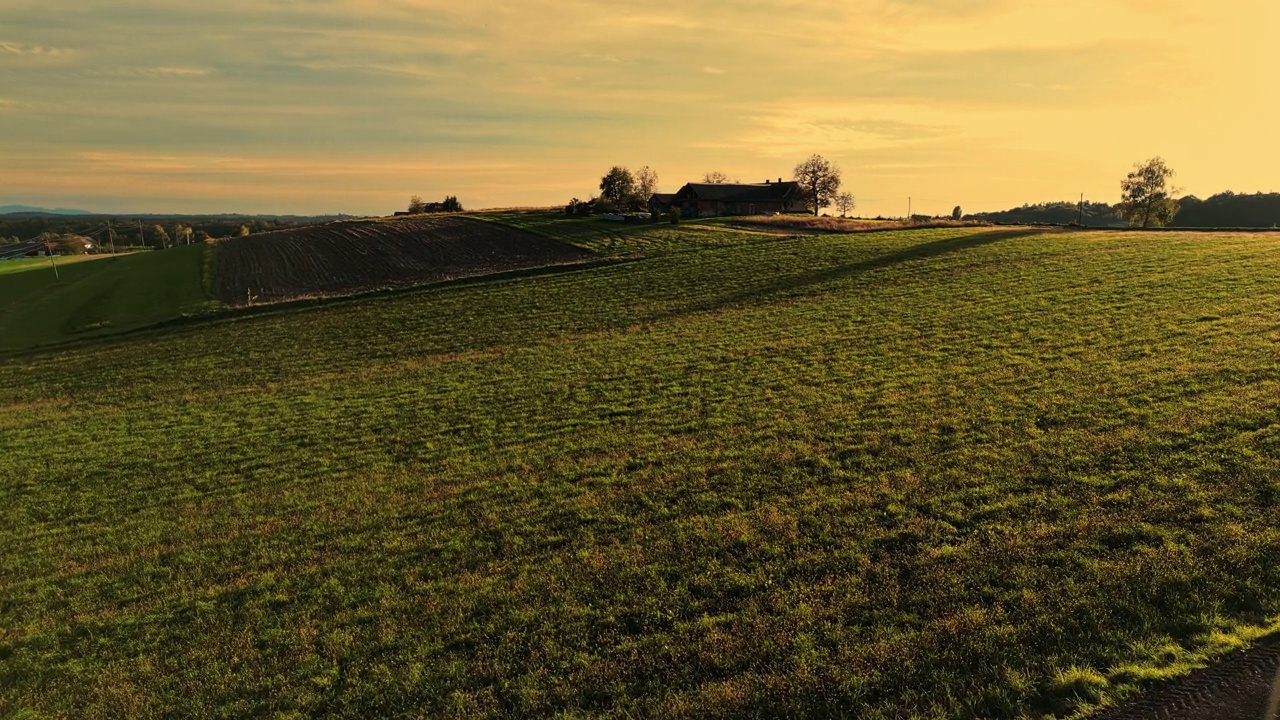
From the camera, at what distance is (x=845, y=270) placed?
4794 centimetres

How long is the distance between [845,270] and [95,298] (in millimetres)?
72804

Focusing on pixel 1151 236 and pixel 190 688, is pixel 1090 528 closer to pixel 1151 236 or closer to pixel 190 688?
pixel 190 688

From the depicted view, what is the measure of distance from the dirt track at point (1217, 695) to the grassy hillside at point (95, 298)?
6279 centimetres

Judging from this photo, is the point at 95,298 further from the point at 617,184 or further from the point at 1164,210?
the point at 1164,210

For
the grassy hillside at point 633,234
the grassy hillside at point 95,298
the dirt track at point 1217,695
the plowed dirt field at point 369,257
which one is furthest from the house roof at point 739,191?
the dirt track at point 1217,695

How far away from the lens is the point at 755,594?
1098 cm

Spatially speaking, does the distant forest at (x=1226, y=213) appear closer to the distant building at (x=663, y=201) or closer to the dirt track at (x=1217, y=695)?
the distant building at (x=663, y=201)

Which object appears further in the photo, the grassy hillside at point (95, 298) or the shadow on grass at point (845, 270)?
the grassy hillside at point (95, 298)

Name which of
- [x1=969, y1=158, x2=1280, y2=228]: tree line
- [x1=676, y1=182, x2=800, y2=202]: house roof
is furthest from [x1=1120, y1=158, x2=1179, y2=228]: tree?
[x1=676, y1=182, x2=800, y2=202]: house roof

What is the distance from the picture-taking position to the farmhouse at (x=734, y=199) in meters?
113

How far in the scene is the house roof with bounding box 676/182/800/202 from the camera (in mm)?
112938

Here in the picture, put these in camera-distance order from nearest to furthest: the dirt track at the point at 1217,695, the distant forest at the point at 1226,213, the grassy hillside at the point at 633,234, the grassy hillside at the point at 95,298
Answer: the dirt track at the point at 1217,695
the grassy hillside at the point at 95,298
the grassy hillside at the point at 633,234
the distant forest at the point at 1226,213

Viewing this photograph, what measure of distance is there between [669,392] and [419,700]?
15.8 m

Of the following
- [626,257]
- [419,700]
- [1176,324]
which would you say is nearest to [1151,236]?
[1176,324]
